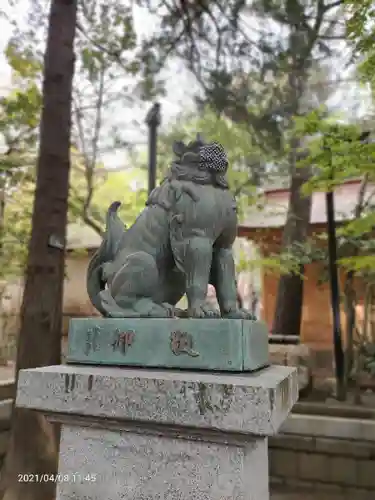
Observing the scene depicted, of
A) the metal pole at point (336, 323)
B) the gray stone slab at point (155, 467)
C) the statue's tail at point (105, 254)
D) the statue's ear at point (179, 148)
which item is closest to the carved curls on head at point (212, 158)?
the statue's ear at point (179, 148)

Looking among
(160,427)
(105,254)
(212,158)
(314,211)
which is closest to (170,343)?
(160,427)

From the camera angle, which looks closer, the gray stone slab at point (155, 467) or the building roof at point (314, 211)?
the gray stone slab at point (155, 467)

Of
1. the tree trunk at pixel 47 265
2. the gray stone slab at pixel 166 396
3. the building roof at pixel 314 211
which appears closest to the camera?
the gray stone slab at pixel 166 396

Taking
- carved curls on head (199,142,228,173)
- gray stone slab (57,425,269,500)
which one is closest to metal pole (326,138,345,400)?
carved curls on head (199,142,228,173)

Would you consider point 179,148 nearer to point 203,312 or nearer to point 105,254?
point 105,254

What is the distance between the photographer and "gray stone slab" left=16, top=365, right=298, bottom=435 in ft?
4.88

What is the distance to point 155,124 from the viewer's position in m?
5.99

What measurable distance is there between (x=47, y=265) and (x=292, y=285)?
5455 millimetres

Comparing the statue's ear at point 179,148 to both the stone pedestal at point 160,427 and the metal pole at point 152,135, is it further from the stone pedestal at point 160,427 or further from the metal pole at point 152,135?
the metal pole at point 152,135

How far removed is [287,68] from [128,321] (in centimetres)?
715

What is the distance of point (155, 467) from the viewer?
67.6 inches

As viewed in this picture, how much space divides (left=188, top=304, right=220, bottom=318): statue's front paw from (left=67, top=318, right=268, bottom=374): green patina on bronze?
0.28 feet

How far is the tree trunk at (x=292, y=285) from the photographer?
27.1ft

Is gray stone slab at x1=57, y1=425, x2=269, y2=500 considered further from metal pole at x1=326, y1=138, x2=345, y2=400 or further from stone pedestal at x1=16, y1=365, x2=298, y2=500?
metal pole at x1=326, y1=138, x2=345, y2=400
